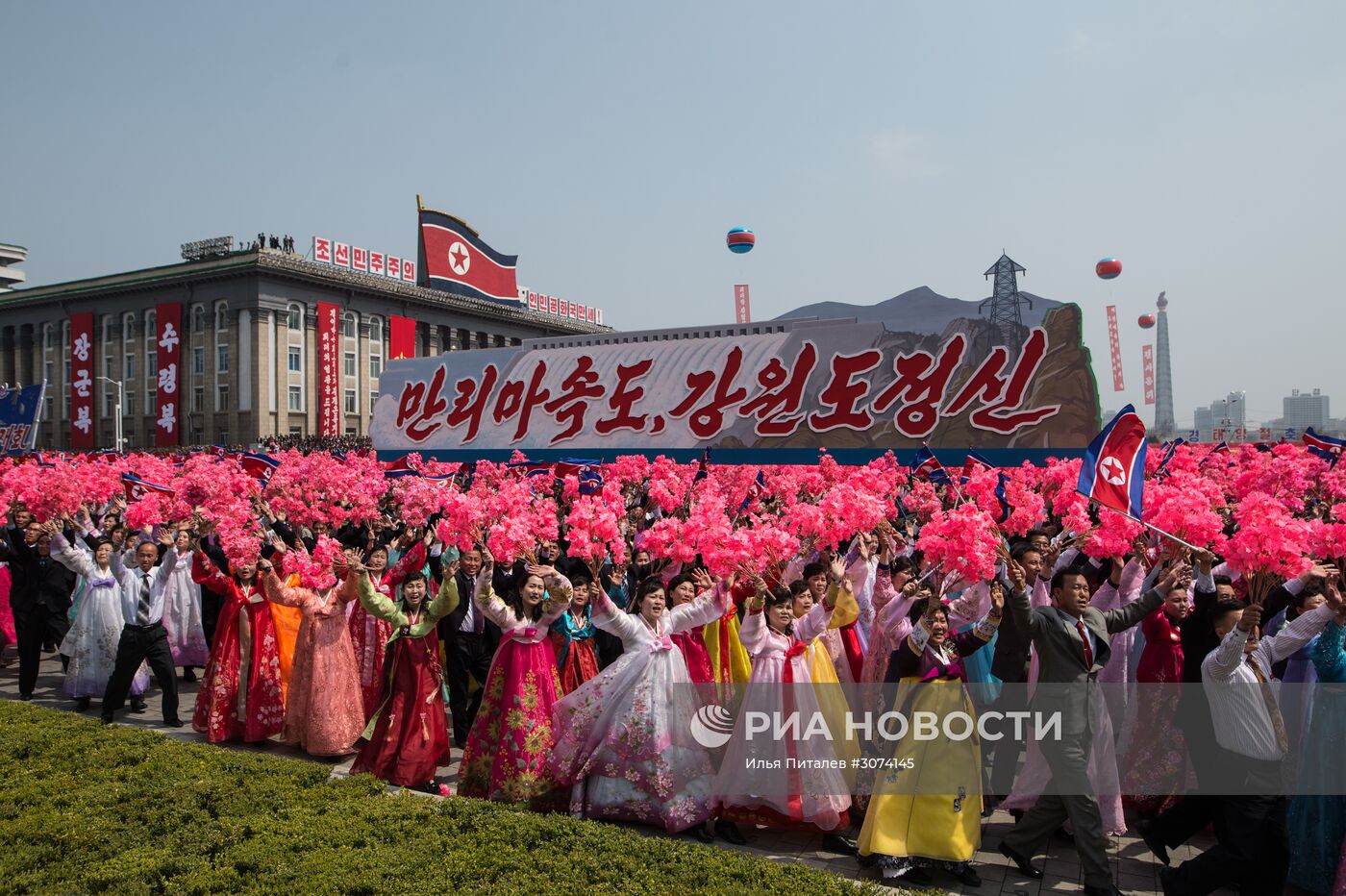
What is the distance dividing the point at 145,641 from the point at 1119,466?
7.75 m

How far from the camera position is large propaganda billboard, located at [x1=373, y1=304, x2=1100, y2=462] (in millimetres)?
19297

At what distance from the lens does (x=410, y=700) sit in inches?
249

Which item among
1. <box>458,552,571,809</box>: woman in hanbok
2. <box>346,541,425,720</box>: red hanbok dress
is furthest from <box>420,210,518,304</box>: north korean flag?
<box>458,552,571,809</box>: woman in hanbok

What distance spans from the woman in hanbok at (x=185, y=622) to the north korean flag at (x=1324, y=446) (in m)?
15.9

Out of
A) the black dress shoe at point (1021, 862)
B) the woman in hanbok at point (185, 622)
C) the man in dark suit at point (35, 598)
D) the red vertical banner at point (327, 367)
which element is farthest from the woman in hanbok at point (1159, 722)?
the red vertical banner at point (327, 367)

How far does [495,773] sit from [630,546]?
4.19 meters

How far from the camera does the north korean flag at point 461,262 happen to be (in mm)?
51188

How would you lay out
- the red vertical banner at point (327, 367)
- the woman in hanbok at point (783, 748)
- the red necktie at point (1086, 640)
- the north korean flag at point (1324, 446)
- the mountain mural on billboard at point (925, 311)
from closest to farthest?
the red necktie at point (1086, 640) < the woman in hanbok at point (783, 748) < the north korean flag at point (1324, 446) < the mountain mural on billboard at point (925, 311) < the red vertical banner at point (327, 367)

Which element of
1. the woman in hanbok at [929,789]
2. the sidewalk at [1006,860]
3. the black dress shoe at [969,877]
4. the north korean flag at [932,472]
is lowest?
the sidewalk at [1006,860]

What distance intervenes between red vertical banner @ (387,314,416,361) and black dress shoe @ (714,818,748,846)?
53.8 m

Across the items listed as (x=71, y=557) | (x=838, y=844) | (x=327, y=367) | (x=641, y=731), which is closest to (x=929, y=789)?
(x=838, y=844)

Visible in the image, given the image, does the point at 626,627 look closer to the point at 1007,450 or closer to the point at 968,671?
the point at 968,671

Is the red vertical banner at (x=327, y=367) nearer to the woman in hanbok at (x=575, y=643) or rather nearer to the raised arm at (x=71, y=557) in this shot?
the raised arm at (x=71, y=557)

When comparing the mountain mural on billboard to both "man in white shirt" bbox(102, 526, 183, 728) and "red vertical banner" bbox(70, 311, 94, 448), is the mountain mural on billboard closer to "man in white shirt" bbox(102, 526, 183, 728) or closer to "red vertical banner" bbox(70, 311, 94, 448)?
"man in white shirt" bbox(102, 526, 183, 728)
